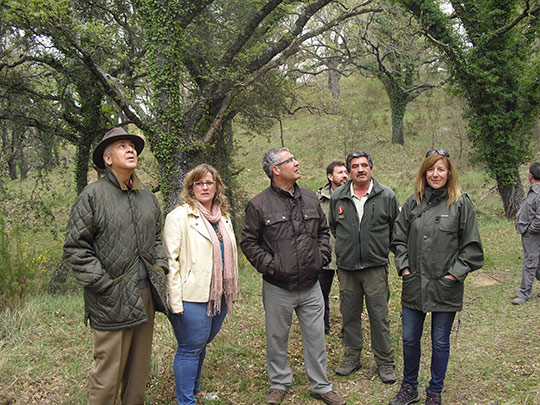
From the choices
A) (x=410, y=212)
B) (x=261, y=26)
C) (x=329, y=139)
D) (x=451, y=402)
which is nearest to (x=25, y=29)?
(x=261, y=26)

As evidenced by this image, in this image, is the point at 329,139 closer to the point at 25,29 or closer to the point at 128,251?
the point at 25,29

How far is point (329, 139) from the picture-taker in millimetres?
24438

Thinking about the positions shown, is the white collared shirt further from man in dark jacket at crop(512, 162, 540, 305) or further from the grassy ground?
man in dark jacket at crop(512, 162, 540, 305)

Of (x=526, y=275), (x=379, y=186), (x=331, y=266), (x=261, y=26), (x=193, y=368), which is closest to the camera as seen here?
(x=193, y=368)

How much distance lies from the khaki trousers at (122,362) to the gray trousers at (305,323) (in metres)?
1.05

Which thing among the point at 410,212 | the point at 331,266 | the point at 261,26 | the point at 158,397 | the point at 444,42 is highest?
the point at 261,26

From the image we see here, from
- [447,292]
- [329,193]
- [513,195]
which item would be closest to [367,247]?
[447,292]

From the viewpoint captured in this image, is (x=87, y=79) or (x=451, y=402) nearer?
(x=451, y=402)

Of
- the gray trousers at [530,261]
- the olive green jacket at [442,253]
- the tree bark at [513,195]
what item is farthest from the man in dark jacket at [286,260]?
the tree bark at [513,195]

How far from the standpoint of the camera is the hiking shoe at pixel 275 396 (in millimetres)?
3883

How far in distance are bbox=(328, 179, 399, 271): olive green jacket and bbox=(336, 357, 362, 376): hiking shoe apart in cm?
97

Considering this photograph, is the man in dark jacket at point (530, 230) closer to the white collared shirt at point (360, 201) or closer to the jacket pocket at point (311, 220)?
the white collared shirt at point (360, 201)

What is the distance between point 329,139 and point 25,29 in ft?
56.9

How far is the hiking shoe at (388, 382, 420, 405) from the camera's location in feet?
12.4
